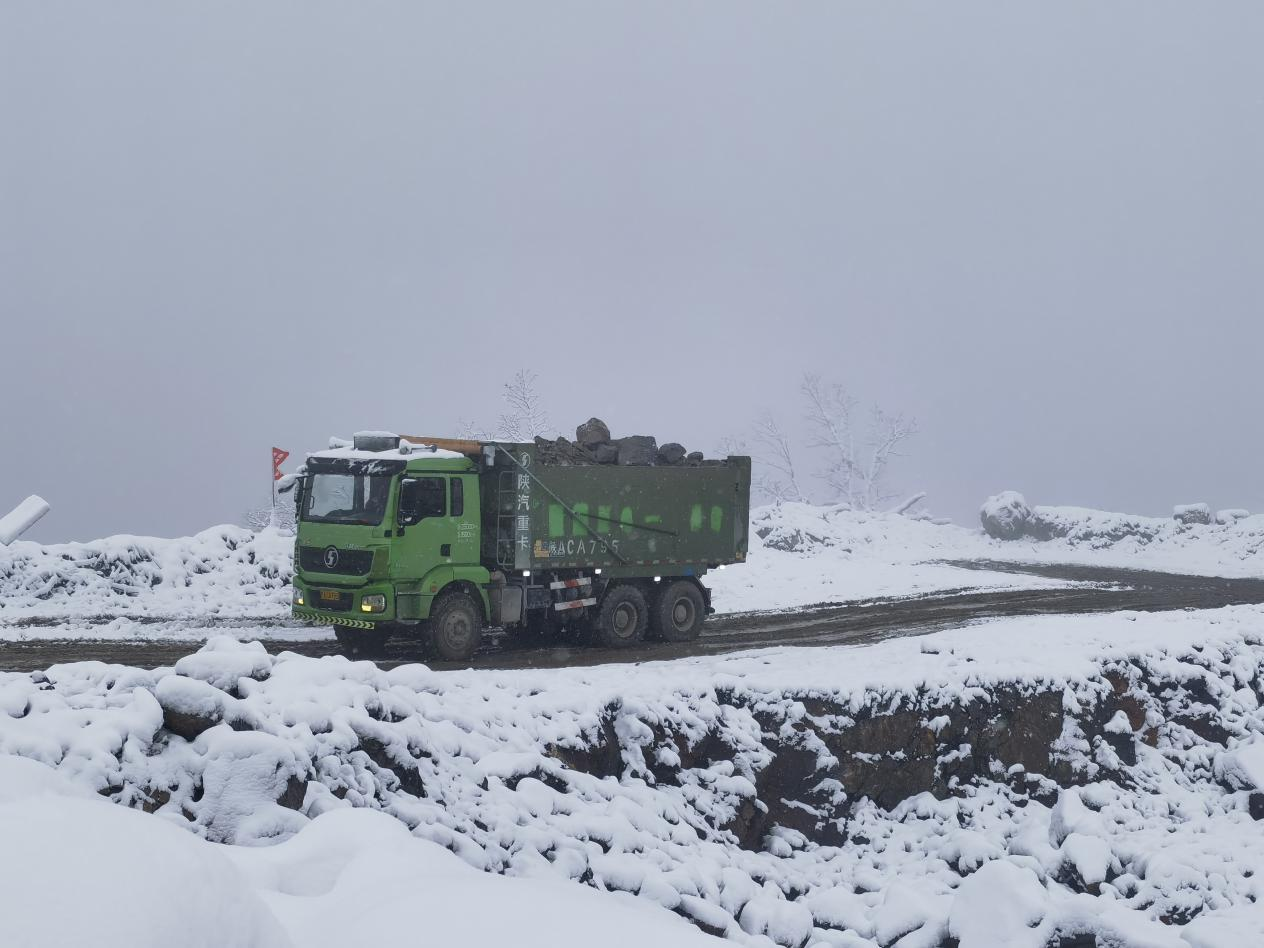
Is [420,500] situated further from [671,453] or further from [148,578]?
[148,578]

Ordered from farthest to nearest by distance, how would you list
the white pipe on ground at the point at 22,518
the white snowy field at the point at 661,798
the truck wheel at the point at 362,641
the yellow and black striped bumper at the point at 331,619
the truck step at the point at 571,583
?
the white pipe on ground at the point at 22,518 < the truck step at the point at 571,583 < the truck wheel at the point at 362,641 < the yellow and black striped bumper at the point at 331,619 < the white snowy field at the point at 661,798

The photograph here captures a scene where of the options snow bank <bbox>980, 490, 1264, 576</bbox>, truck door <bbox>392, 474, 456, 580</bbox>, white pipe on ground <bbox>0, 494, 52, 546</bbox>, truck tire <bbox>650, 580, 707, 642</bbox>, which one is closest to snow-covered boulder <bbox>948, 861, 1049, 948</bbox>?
truck door <bbox>392, 474, 456, 580</bbox>

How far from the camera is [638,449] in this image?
18781 mm

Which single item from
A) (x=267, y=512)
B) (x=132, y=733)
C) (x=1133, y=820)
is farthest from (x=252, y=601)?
(x=267, y=512)

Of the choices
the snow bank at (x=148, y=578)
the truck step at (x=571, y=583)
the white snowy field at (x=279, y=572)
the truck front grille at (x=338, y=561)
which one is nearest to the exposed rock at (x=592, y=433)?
the truck step at (x=571, y=583)

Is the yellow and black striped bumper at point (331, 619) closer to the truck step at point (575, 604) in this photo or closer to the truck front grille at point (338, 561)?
the truck front grille at point (338, 561)

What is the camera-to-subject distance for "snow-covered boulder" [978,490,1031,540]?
50656mm

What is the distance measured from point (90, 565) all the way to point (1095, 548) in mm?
39508

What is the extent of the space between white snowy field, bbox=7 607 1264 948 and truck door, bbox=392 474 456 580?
364cm

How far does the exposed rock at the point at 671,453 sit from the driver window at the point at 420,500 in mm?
4636

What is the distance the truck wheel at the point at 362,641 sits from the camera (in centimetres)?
1634

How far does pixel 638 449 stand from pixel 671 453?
2.78ft

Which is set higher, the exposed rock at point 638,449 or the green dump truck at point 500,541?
the exposed rock at point 638,449

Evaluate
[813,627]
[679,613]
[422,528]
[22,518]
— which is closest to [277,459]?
[22,518]
